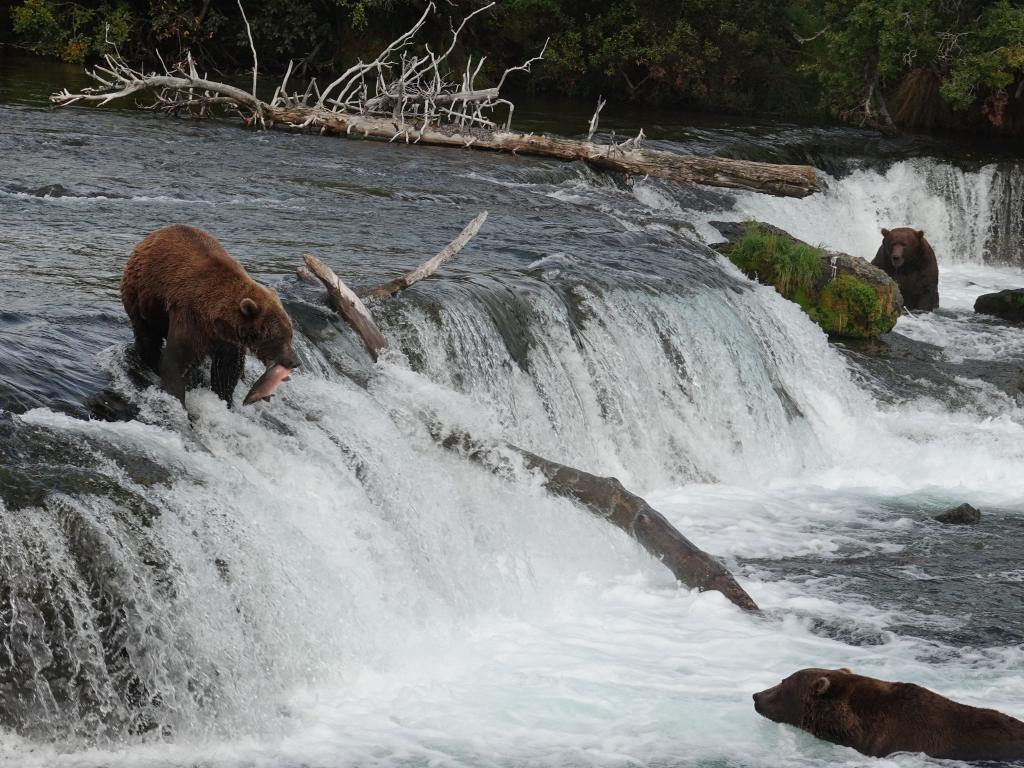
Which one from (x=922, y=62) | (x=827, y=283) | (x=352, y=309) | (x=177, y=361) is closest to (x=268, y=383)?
(x=177, y=361)

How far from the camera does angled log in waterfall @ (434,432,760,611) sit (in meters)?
8.20

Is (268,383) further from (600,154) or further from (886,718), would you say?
(600,154)

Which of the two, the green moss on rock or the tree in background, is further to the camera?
the tree in background

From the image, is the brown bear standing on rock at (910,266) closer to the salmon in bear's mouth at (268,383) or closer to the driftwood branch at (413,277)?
the driftwood branch at (413,277)

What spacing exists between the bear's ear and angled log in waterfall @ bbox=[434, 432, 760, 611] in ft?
7.50

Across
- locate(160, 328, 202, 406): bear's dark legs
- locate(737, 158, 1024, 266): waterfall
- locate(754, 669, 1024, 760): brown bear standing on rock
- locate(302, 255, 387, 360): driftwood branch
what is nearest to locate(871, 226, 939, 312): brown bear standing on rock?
locate(737, 158, 1024, 266): waterfall

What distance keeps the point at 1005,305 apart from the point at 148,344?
11.8m

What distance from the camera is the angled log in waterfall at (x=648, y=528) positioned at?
8.20m

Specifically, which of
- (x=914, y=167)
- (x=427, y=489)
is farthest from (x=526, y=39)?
(x=427, y=489)

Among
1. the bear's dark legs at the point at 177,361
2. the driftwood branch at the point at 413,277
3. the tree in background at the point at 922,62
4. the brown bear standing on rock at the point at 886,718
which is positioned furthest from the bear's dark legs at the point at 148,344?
the tree in background at the point at 922,62

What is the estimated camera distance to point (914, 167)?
889 inches

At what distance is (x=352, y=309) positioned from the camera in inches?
360

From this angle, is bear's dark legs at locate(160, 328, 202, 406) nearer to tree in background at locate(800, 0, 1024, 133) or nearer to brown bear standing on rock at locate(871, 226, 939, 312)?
brown bear standing on rock at locate(871, 226, 939, 312)

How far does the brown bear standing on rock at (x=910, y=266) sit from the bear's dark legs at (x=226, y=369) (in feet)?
36.3
